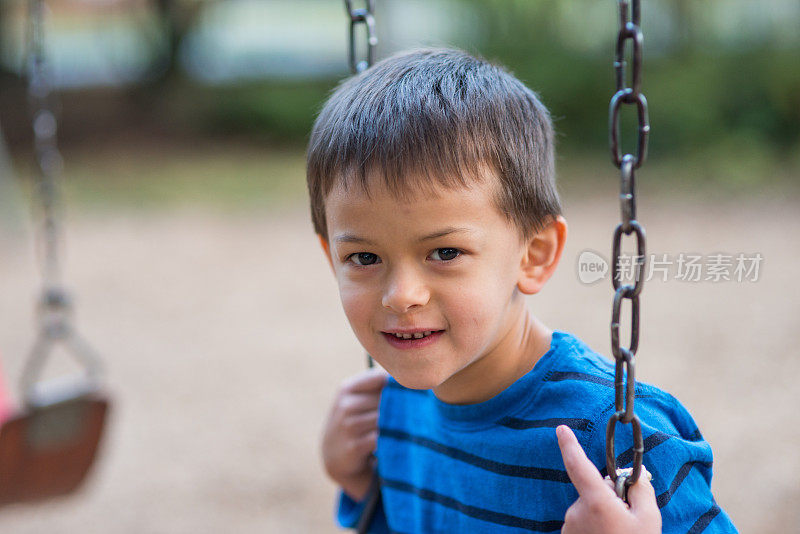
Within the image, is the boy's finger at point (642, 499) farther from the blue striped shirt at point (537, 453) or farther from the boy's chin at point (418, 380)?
the boy's chin at point (418, 380)

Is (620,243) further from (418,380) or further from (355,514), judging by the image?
(355,514)

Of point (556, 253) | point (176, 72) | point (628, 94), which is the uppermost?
point (176, 72)

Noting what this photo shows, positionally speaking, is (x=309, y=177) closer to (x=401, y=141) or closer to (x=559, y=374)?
(x=401, y=141)

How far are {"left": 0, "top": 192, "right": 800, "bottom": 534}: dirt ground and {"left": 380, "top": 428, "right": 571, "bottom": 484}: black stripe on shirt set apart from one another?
4.97 feet

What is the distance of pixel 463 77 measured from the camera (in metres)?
1.03

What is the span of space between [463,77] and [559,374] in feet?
1.21

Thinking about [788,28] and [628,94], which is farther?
[788,28]

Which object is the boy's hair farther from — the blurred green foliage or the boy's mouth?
the blurred green foliage

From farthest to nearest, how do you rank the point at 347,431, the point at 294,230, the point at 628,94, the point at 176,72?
the point at 176,72 → the point at 294,230 → the point at 347,431 → the point at 628,94

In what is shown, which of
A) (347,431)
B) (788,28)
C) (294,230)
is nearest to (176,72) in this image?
(294,230)

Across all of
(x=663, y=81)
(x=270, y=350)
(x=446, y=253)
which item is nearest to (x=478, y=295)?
(x=446, y=253)

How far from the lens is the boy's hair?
94cm

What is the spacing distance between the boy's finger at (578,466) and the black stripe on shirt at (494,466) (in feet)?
0.25

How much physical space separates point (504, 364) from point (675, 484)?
244 mm
